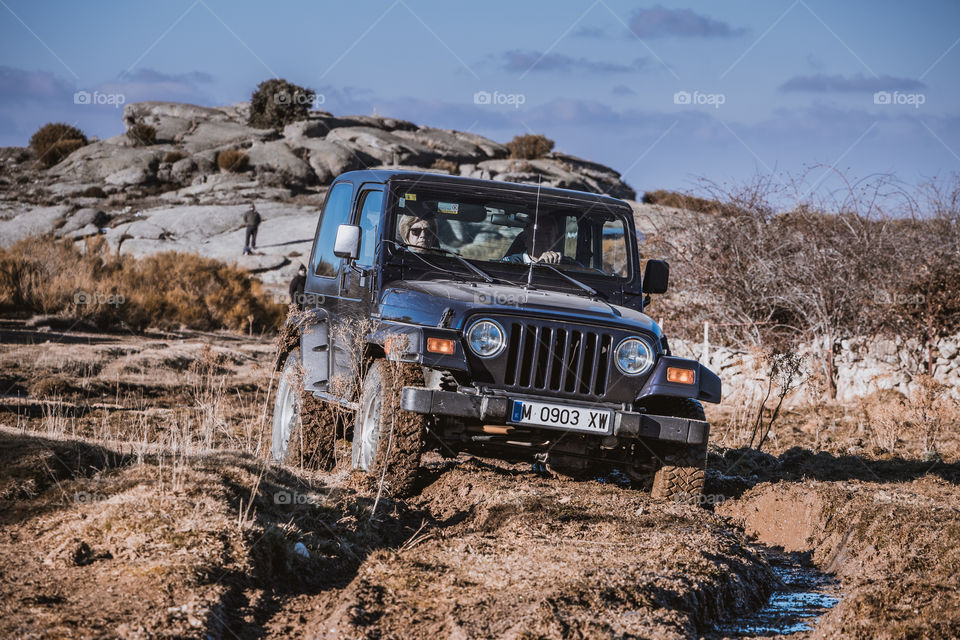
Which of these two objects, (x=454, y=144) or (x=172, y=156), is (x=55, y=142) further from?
(x=454, y=144)

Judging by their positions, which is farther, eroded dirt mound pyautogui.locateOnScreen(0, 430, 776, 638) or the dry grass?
the dry grass

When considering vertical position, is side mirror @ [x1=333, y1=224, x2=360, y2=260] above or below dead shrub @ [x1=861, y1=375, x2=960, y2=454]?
above

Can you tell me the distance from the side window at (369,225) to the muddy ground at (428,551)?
170cm

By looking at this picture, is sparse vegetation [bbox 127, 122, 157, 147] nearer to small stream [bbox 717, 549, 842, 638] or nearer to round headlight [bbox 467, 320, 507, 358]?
round headlight [bbox 467, 320, 507, 358]

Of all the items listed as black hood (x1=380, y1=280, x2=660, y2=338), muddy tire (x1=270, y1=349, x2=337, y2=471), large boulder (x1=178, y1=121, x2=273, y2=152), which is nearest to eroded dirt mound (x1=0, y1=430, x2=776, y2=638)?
black hood (x1=380, y1=280, x2=660, y2=338)

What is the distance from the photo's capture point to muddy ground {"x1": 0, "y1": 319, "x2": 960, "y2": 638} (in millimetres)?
4145

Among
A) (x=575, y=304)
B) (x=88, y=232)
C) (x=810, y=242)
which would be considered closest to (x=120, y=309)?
(x=810, y=242)

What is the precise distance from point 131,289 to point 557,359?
1704cm

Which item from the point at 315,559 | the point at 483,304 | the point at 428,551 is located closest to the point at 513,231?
the point at 483,304

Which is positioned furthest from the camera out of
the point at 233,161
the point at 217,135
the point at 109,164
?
the point at 217,135

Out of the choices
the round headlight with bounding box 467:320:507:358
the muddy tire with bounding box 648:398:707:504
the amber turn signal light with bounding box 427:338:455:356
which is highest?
the round headlight with bounding box 467:320:507:358

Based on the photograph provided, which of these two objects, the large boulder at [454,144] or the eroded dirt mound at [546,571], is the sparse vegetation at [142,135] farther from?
the eroded dirt mound at [546,571]

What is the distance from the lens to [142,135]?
192ft

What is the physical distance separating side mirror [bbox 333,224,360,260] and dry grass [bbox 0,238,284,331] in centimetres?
1206
